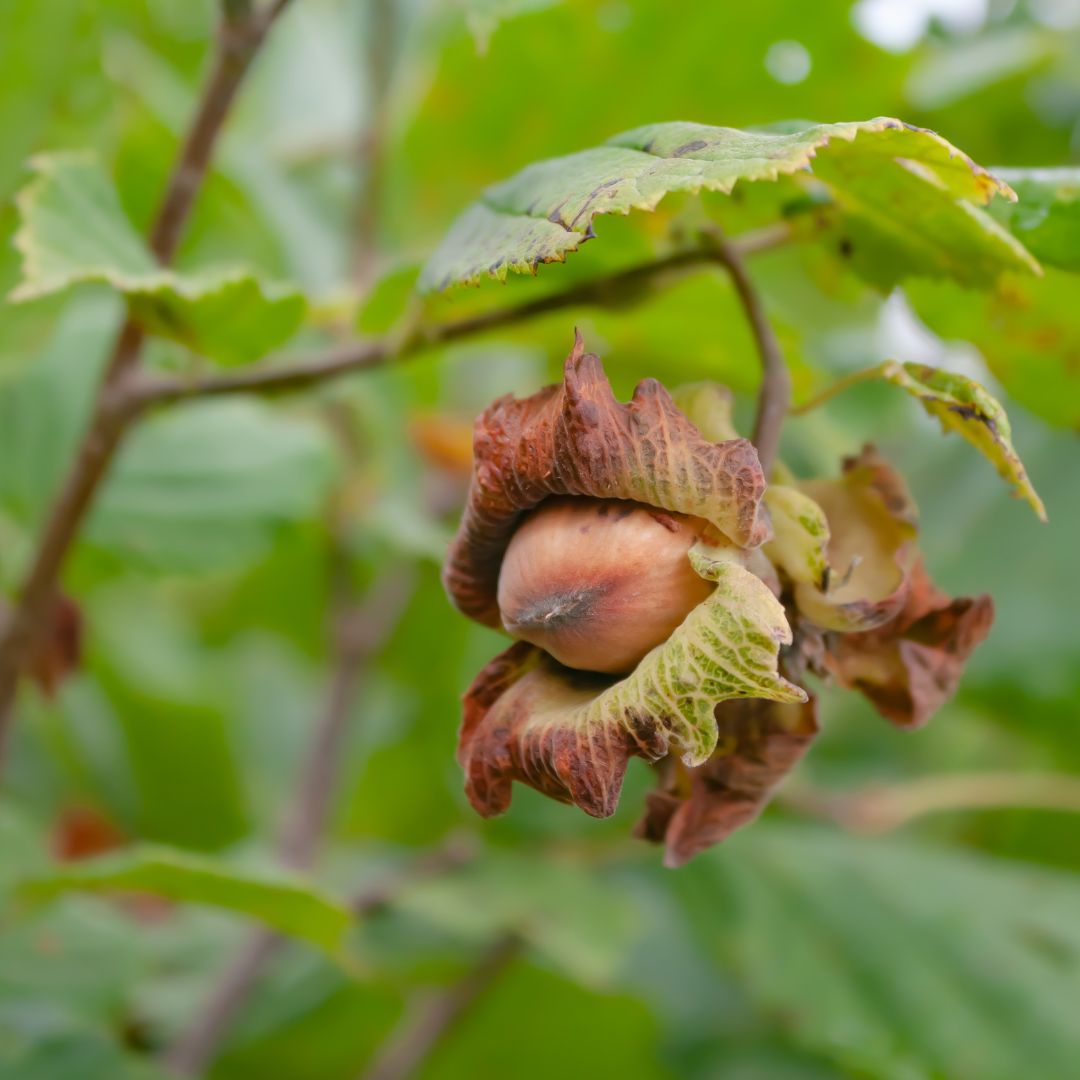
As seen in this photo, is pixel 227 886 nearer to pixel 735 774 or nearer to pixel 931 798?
pixel 735 774

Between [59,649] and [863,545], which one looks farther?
[59,649]

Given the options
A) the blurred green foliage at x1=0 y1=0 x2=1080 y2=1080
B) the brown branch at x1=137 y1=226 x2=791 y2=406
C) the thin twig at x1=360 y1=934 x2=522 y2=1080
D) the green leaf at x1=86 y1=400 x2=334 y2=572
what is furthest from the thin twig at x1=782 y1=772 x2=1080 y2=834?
the brown branch at x1=137 y1=226 x2=791 y2=406

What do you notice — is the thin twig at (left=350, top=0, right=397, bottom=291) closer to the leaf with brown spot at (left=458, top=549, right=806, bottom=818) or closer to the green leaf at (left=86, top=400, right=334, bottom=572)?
the green leaf at (left=86, top=400, right=334, bottom=572)

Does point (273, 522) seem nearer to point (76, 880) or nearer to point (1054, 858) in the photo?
point (76, 880)

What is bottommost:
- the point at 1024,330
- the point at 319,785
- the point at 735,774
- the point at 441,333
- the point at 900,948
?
the point at 319,785

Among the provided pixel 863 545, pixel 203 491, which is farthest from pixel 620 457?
pixel 203 491

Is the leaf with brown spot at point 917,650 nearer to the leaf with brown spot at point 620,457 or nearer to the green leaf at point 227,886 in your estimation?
the leaf with brown spot at point 620,457
